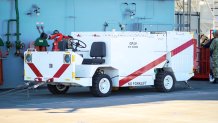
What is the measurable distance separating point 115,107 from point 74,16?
8158 millimetres

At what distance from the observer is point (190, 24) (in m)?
26.7

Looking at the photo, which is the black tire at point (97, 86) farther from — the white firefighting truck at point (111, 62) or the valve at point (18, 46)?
the valve at point (18, 46)

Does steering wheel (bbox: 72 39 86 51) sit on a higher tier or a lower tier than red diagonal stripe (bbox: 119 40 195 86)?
higher

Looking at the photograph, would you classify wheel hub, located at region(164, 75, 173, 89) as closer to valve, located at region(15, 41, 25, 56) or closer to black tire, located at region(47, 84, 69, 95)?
black tire, located at region(47, 84, 69, 95)

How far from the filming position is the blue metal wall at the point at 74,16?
776 inches

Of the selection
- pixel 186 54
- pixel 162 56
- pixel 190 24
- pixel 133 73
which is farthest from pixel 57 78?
pixel 190 24

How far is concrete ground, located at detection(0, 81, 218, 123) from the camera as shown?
38.5 feet

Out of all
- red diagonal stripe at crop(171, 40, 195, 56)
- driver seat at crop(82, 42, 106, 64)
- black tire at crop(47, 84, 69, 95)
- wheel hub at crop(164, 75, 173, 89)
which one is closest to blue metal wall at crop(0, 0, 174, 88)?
black tire at crop(47, 84, 69, 95)

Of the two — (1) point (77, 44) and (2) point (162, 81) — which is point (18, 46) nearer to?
(1) point (77, 44)

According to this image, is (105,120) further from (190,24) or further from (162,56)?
(190,24)

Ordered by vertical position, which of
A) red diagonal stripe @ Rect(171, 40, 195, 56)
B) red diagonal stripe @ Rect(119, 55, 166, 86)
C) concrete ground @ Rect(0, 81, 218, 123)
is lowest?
concrete ground @ Rect(0, 81, 218, 123)

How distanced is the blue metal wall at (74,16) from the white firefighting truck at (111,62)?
8.73 ft

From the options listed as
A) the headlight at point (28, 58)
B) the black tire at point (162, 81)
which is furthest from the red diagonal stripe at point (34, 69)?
the black tire at point (162, 81)

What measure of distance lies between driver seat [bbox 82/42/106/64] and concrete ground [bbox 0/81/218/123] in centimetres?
106
